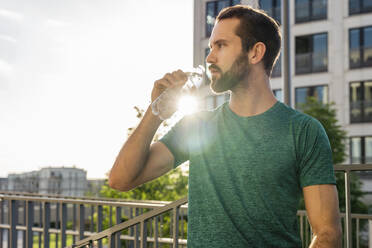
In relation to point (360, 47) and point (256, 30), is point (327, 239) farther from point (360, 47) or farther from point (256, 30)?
point (360, 47)

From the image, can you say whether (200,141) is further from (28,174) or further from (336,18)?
(28,174)

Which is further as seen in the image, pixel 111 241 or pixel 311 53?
pixel 311 53

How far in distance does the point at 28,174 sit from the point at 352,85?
29.5m

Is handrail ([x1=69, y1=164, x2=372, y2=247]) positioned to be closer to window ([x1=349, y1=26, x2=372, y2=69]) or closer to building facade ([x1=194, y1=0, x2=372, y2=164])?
building facade ([x1=194, y1=0, x2=372, y2=164])

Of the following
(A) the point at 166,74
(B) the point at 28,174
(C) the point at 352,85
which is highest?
(C) the point at 352,85

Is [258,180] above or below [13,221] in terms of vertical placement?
above

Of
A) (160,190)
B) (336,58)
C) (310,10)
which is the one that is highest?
(310,10)

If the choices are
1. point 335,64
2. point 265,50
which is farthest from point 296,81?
point 265,50

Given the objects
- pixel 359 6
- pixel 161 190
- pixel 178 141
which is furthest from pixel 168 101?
pixel 359 6

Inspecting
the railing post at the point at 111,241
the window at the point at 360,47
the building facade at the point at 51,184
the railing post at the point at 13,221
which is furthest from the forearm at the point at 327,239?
the building facade at the point at 51,184

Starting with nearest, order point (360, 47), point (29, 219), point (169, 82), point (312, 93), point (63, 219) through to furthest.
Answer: point (169, 82) → point (63, 219) → point (29, 219) → point (360, 47) → point (312, 93)

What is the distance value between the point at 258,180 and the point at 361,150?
87.8 ft

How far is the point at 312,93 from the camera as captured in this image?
92.8ft

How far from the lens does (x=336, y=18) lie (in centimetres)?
2802
